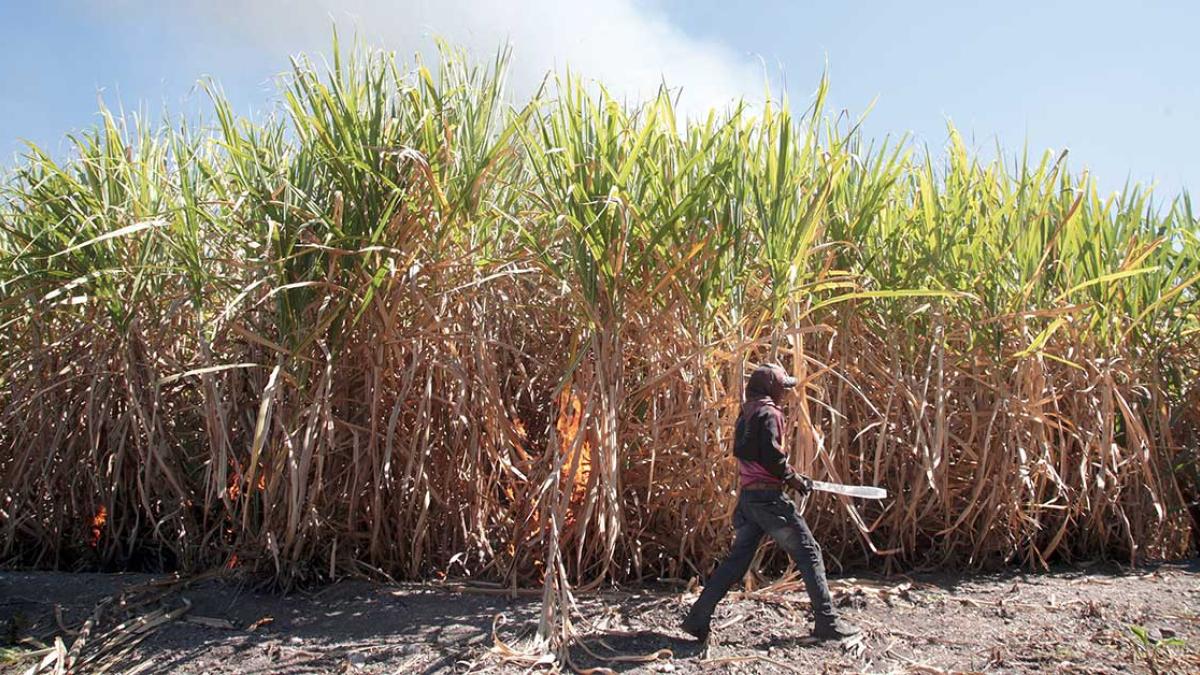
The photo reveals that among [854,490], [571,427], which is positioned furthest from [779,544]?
[571,427]

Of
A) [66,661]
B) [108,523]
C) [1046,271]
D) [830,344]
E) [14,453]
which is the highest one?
[1046,271]

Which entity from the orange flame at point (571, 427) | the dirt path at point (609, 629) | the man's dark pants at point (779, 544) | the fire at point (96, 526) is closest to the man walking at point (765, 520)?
the man's dark pants at point (779, 544)

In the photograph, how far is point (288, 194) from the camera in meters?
3.52

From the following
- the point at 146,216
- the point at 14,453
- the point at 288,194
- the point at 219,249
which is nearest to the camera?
the point at 288,194

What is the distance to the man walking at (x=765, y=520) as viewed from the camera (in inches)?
127

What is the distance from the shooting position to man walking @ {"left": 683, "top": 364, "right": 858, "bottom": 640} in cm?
323

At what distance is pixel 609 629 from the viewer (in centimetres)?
336

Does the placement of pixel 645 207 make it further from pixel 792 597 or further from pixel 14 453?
pixel 14 453

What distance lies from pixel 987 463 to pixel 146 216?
376 centimetres

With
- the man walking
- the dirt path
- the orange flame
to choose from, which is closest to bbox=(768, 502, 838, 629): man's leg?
the man walking

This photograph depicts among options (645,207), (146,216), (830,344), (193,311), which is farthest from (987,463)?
(146,216)

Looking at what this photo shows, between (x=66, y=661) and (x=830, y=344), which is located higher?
(x=830, y=344)

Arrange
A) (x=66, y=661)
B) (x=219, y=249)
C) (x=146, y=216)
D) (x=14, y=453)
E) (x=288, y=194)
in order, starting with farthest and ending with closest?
(x=14, y=453) < (x=146, y=216) < (x=219, y=249) < (x=288, y=194) < (x=66, y=661)

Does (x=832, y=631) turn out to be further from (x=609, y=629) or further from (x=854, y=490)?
(x=609, y=629)
